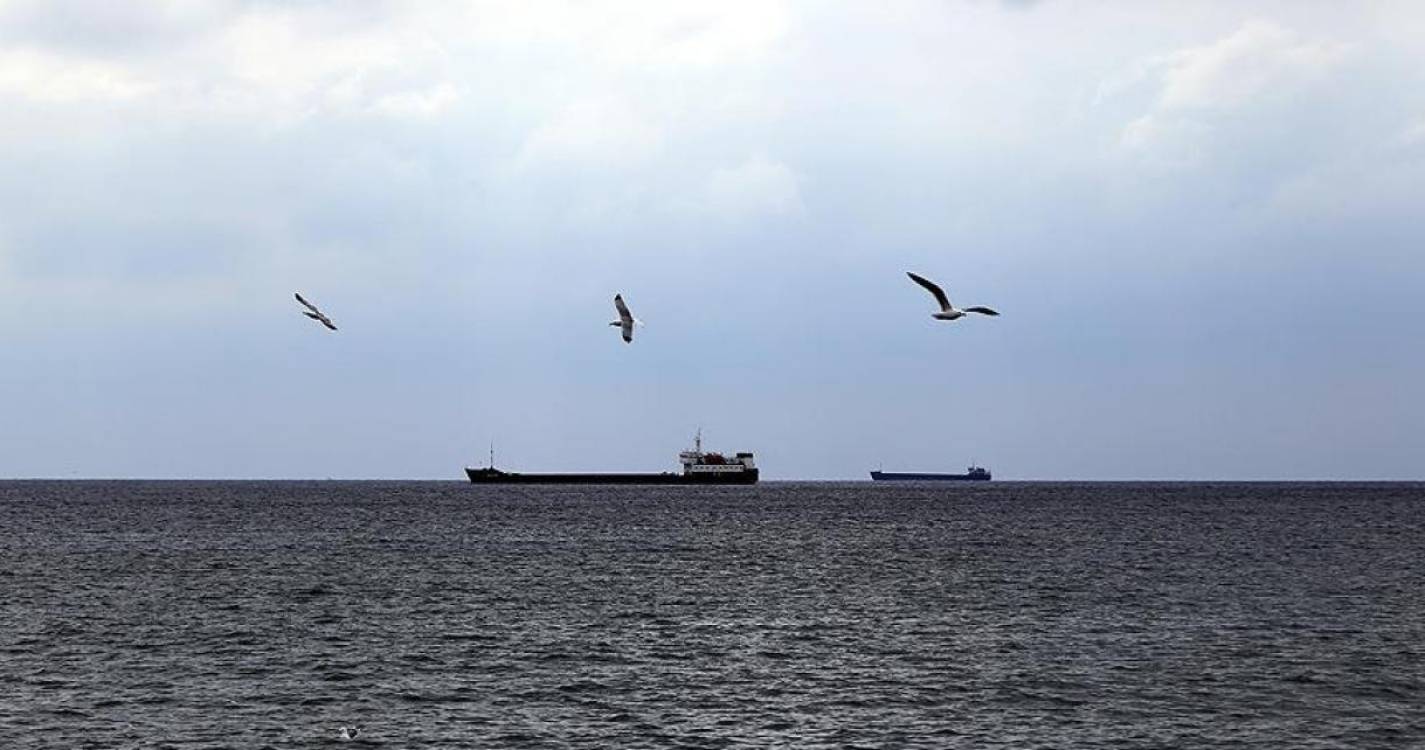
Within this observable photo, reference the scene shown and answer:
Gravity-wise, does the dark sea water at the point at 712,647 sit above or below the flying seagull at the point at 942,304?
below

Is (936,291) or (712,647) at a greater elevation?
(936,291)

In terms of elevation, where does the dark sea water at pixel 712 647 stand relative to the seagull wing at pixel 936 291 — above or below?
below

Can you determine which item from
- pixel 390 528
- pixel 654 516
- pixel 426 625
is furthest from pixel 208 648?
pixel 654 516

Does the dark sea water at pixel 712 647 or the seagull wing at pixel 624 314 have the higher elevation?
the seagull wing at pixel 624 314

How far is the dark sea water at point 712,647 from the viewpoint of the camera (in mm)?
36500

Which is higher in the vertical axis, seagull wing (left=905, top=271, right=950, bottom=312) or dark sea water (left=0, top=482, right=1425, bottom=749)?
seagull wing (left=905, top=271, right=950, bottom=312)

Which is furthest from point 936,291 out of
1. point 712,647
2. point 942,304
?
point 712,647

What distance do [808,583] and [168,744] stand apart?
1771 inches

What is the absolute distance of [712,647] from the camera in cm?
5028

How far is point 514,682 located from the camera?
141 feet

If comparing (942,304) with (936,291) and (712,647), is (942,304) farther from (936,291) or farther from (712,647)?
(712,647)

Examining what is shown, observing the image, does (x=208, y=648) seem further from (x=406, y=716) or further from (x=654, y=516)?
(x=654, y=516)

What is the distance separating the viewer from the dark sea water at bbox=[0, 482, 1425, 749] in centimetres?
3650

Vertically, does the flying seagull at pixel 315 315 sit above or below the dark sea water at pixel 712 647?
above
